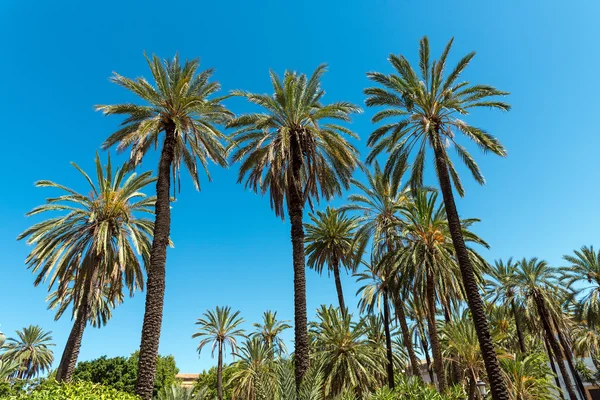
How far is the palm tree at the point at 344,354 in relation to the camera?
2200 cm

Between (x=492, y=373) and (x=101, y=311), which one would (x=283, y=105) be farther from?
(x=101, y=311)

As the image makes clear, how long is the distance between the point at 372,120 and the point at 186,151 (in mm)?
10159

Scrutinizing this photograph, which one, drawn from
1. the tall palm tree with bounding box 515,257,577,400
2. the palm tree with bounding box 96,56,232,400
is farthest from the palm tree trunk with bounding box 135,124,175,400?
the tall palm tree with bounding box 515,257,577,400

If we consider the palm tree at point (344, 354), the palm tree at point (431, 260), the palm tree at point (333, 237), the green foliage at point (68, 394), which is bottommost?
the green foliage at point (68, 394)

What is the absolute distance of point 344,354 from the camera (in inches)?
895

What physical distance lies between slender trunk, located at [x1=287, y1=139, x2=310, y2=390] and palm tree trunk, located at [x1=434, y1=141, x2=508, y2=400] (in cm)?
682

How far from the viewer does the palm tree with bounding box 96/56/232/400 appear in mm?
14984

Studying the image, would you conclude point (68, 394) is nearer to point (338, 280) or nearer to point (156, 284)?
point (156, 284)

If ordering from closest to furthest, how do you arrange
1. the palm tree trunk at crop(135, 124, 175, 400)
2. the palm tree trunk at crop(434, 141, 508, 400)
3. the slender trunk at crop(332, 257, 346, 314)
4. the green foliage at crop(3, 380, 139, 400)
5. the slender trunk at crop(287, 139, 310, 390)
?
the green foliage at crop(3, 380, 139, 400) → the palm tree trunk at crop(135, 124, 175, 400) → the palm tree trunk at crop(434, 141, 508, 400) → the slender trunk at crop(287, 139, 310, 390) → the slender trunk at crop(332, 257, 346, 314)

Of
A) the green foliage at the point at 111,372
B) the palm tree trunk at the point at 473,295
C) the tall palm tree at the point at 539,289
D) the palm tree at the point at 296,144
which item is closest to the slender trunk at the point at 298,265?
the palm tree at the point at 296,144

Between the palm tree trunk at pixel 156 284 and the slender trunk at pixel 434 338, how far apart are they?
13.9m

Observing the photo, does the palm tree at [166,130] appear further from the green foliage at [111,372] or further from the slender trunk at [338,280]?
the green foliage at [111,372]

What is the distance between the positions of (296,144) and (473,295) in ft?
35.5

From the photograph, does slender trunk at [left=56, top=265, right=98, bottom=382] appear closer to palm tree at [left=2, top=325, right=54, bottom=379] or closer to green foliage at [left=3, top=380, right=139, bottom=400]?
green foliage at [left=3, top=380, right=139, bottom=400]
